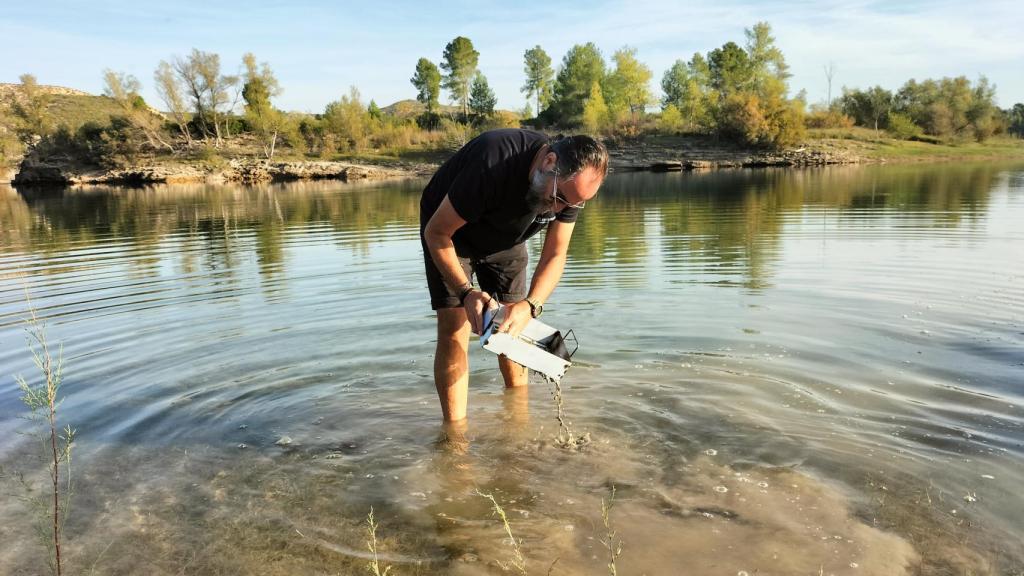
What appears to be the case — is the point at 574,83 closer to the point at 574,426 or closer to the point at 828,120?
the point at 828,120

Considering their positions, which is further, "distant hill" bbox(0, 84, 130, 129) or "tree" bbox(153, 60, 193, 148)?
"distant hill" bbox(0, 84, 130, 129)

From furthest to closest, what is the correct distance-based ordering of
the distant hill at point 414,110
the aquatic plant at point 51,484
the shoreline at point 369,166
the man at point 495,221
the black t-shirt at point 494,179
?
the distant hill at point 414,110 → the shoreline at point 369,166 → the black t-shirt at point 494,179 → the man at point 495,221 → the aquatic plant at point 51,484

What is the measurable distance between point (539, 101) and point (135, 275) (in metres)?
88.8

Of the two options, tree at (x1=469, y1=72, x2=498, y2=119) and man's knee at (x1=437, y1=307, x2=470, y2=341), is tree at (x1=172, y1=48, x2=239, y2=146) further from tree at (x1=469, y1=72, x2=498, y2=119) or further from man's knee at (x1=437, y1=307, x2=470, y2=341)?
man's knee at (x1=437, y1=307, x2=470, y2=341)

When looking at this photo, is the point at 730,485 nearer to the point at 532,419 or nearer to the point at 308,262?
the point at 532,419

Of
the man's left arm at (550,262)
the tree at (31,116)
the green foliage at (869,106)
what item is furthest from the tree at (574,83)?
the man's left arm at (550,262)

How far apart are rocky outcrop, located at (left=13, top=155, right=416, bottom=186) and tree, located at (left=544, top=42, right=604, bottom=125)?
94.2 ft

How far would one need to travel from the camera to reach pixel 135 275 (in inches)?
459

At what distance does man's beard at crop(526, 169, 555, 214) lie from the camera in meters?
3.50

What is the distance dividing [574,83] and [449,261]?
82.5 metres

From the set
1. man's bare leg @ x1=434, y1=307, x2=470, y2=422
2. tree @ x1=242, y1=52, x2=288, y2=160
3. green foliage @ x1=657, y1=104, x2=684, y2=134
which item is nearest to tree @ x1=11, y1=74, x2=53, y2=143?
tree @ x1=242, y1=52, x2=288, y2=160

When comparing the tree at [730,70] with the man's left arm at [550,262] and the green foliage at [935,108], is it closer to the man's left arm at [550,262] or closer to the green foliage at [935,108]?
the green foliage at [935,108]

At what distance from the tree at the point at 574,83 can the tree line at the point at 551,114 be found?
0.16 m

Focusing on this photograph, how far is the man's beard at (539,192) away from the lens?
350cm
